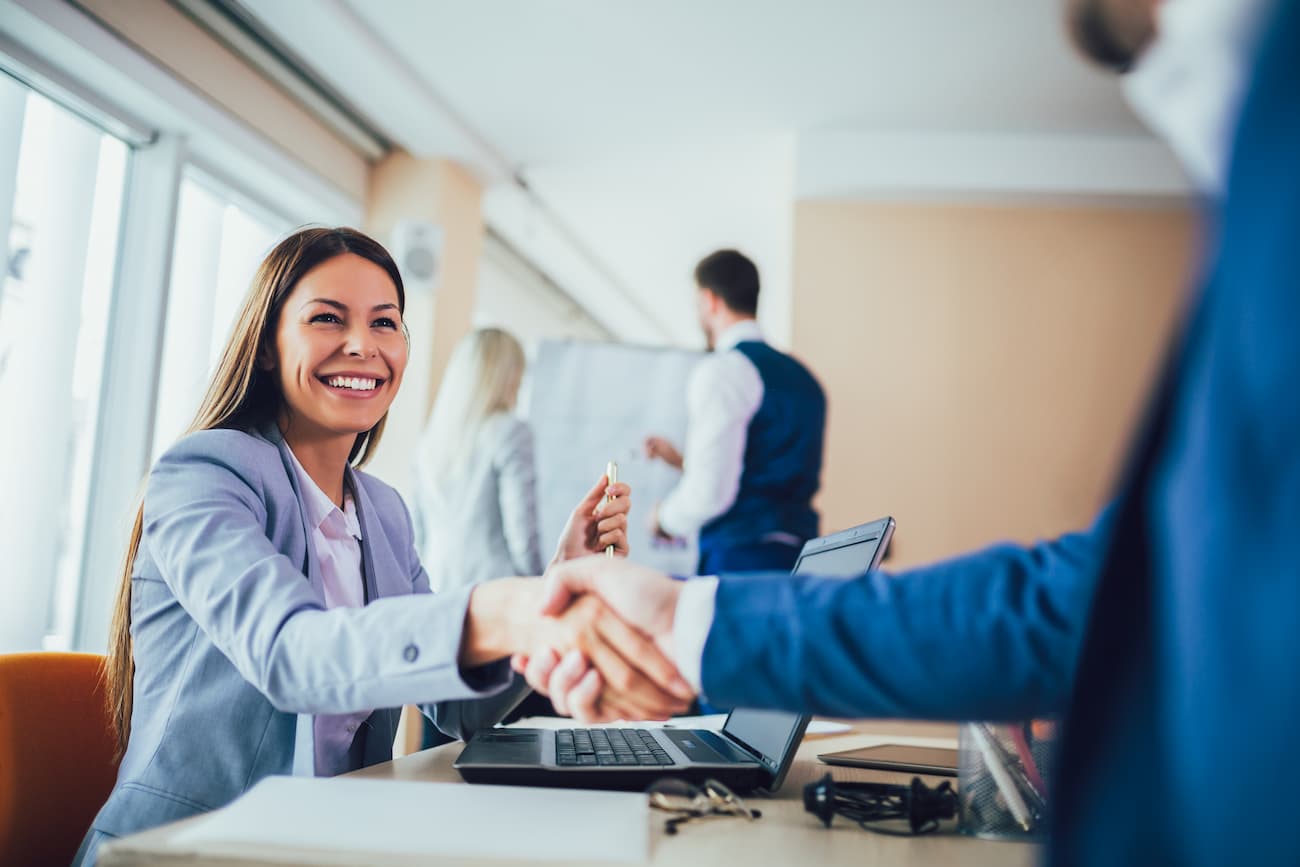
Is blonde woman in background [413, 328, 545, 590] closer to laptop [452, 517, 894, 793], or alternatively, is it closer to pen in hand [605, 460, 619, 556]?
pen in hand [605, 460, 619, 556]

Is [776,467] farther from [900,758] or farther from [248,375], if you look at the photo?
[248,375]

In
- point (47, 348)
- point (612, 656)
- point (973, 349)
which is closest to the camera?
point (612, 656)

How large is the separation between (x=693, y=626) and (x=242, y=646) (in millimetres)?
452

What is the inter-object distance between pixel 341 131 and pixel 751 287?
196cm

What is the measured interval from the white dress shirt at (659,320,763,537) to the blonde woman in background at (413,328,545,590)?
1.67 ft

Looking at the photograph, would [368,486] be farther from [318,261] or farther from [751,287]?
[751,287]

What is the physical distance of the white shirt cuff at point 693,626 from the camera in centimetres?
69

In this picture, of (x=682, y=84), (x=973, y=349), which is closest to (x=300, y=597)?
(x=682, y=84)

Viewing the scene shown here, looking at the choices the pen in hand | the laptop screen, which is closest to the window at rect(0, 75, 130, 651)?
the pen in hand

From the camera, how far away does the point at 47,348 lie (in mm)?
2793

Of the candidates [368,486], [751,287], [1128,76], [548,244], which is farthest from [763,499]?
[548,244]

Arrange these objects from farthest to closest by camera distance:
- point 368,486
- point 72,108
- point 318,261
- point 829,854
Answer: point 72,108, point 368,486, point 318,261, point 829,854

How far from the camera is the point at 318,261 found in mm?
1282

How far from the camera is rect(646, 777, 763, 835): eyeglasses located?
83 cm
